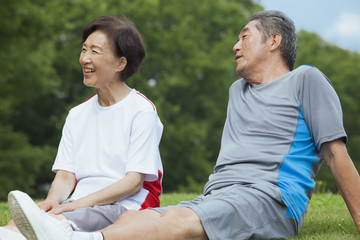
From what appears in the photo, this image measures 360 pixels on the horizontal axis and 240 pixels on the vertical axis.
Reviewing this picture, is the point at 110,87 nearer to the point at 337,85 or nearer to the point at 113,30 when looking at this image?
the point at 113,30

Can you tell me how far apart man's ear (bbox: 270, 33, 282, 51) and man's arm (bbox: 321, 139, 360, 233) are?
0.88 m

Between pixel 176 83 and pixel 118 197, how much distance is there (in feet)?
64.8

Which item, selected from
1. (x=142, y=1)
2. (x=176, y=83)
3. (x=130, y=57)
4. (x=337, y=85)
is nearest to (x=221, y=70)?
(x=176, y=83)

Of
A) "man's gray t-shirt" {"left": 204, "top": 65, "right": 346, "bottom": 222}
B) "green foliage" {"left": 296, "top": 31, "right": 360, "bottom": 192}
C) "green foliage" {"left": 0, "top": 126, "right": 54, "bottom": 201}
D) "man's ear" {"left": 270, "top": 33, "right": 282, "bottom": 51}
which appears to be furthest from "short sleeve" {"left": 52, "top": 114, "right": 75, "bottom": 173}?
"green foliage" {"left": 296, "top": 31, "right": 360, "bottom": 192}

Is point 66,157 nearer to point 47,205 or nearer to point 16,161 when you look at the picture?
point 47,205

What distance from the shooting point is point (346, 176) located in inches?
131

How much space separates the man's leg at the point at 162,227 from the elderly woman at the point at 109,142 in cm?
52

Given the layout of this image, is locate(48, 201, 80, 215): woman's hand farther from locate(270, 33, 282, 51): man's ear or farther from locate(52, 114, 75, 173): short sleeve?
locate(270, 33, 282, 51): man's ear

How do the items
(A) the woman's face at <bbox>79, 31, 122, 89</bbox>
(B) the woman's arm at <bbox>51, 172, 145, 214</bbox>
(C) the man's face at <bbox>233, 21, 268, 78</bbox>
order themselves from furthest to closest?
(A) the woman's face at <bbox>79, 31, 122, 89</bbox> → (C) the man's face at <bbox>233, 21, 268, 78</bbox> → (B) the woman's arm at <bbox>51, 172, 145, 214</bbox>

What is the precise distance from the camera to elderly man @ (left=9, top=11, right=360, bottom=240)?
3.09 m

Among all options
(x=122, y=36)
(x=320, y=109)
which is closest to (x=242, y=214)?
(x=320, y=109)

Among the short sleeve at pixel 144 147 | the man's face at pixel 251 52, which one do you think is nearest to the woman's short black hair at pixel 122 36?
the short sleeve at pixel 144 147

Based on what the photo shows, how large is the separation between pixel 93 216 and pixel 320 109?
5.44ft

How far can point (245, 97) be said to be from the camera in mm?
3838
